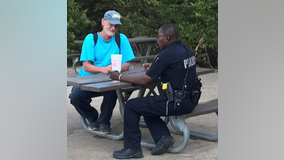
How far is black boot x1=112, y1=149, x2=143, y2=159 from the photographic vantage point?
14.2ft

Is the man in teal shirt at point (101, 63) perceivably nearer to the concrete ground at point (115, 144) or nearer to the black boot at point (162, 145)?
the concrete ground at point (115, 144)

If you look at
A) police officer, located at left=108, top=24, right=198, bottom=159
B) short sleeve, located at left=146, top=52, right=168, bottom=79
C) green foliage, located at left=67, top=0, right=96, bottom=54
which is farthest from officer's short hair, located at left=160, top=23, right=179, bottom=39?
green foliage, located at left=67, top=0, right=96, bottom=54

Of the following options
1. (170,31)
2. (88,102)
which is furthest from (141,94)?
(170,31)

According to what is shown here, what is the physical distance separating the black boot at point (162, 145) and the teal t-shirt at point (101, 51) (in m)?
1.23

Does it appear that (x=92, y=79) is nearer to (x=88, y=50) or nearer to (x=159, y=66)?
(x=88, y=50)

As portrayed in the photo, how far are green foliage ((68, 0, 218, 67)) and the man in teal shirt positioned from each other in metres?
4.16

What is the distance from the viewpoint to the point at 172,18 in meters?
10.1

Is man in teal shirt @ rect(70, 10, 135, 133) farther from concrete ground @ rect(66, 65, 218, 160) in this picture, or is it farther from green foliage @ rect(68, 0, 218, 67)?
green foliage @ rect(68, 0, 218, 67)

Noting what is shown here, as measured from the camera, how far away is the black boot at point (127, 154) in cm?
432
